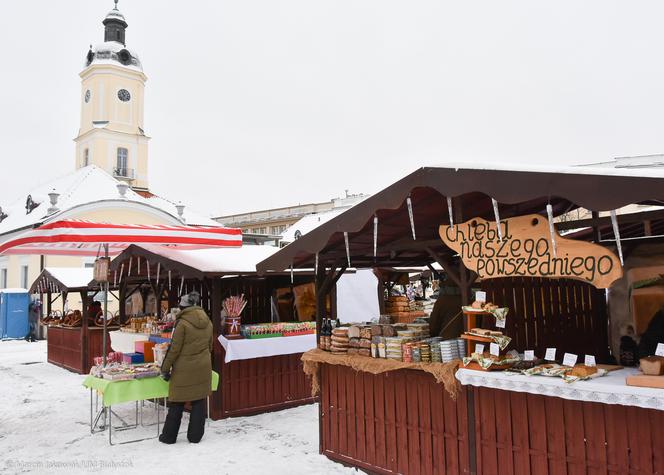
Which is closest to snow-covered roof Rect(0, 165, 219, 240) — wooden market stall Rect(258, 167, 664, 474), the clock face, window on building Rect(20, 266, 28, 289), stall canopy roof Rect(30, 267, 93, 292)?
window on building Rect(20, 266, 28, 289)

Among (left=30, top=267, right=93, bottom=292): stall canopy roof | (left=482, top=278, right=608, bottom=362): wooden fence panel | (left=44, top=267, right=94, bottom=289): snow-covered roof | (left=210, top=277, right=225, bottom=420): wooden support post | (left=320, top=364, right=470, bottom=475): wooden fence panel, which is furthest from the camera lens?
(left=44, top=267, right=94, bottom=289): snow-covered roof

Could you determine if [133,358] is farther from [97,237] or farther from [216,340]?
[97,237]

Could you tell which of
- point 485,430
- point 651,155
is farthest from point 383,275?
point 651,155

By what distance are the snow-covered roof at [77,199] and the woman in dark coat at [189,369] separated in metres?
22.4

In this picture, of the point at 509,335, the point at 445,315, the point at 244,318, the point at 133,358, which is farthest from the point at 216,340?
the point at 509,335

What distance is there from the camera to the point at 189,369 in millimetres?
6895

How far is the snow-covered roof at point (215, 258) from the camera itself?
822 centimetres

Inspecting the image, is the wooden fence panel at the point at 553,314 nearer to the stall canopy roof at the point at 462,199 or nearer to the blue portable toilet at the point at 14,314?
the stall canopy roof at the point at 462,199

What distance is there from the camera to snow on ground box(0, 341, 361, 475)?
6043mm

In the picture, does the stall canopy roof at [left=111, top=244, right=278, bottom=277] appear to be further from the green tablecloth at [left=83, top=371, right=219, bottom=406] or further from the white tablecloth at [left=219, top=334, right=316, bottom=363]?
the green tablecloth at [left=83, top=371, right=219, bottom=406]

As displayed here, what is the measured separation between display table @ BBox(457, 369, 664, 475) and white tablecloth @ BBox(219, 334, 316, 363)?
4472 millimetres

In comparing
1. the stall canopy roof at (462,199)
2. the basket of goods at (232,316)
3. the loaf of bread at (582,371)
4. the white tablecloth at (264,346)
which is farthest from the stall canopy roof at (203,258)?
the loaf of bread at (582,371)

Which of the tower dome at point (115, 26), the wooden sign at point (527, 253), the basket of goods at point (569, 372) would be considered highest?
the tower dome at point (115, 26)

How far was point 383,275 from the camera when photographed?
40.7ft
